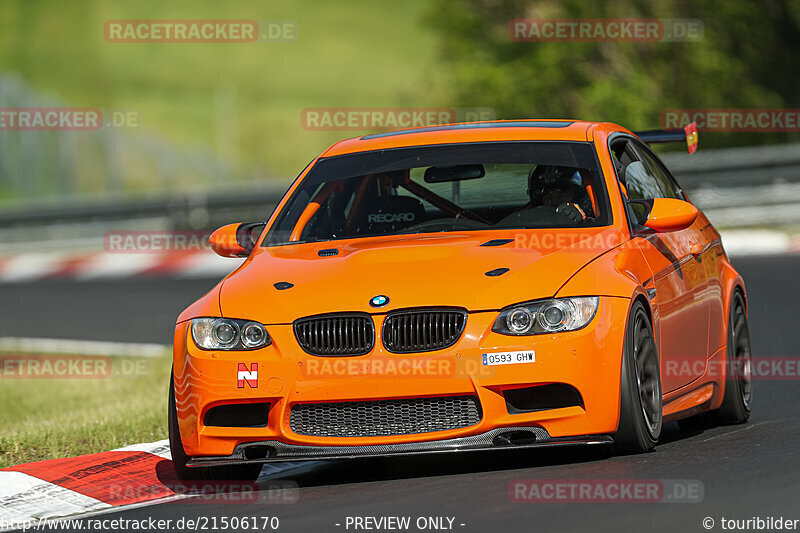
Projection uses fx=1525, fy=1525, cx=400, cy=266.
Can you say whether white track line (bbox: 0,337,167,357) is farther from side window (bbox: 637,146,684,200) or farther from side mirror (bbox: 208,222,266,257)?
side window (bbox: 637,146,684,200)

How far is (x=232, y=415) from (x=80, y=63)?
87.6 m

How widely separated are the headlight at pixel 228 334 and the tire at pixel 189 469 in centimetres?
27

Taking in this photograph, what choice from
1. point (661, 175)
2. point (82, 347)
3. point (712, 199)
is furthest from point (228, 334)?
point (712, 199)

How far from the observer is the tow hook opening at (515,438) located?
6309 mm

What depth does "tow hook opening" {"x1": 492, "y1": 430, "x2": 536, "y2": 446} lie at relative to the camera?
248 inches

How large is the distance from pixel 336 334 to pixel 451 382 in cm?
54

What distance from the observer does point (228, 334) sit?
6.62 meters

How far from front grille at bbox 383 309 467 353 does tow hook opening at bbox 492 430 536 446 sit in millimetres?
446

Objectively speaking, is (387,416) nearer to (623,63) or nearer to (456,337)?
(456,337)

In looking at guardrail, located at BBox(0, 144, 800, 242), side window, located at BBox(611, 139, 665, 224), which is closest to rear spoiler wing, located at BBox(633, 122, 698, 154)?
side window, located at BBox(611, 139, 665, 224)

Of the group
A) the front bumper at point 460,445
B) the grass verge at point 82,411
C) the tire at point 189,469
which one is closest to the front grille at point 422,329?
the front bumper at point 460,445

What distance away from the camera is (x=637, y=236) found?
724 centimetres

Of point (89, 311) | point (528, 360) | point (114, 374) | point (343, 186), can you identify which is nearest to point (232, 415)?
point (528, 360)

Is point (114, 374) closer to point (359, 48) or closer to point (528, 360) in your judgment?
point (528, 360)
